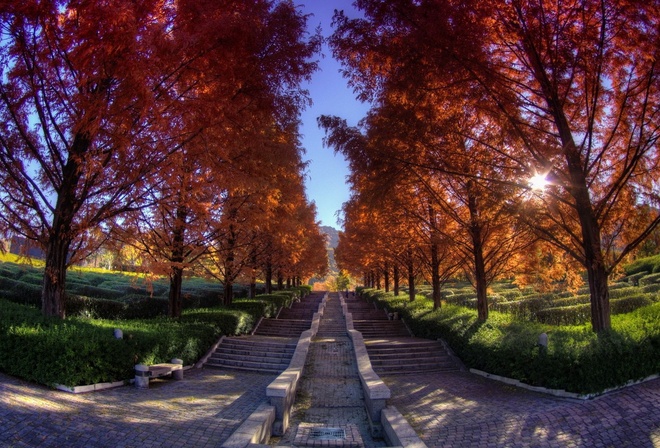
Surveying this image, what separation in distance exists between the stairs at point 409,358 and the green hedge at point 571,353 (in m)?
0.87

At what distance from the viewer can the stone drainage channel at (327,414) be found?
5975 millimetres

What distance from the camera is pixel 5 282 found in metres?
15.2

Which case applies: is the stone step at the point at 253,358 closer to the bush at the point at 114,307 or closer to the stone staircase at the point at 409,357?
the stone staircase at the point at 409,357

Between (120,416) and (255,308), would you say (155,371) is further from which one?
(255,308)

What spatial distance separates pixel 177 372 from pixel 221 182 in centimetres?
482

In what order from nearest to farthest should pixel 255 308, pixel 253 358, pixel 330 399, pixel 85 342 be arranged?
pixel 85 342
pixel 330 399
pixel 253 358
pixel 255 308

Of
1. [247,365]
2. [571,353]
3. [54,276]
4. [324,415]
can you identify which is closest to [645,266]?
[571,353]

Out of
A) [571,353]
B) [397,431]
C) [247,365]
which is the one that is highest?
[571,353]

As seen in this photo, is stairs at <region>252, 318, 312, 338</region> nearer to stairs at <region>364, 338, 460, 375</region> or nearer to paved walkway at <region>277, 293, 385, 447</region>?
paved walkway at <region>277, 293, 385, 447</region>

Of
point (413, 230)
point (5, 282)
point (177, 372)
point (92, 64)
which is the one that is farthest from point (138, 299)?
point (92, 64)

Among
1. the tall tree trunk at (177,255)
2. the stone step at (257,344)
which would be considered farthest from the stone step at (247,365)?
the tall tree trunk at (177,255)

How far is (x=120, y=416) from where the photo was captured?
5.87m

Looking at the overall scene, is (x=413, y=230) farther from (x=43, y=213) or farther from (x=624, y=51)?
(x=43, y=213)

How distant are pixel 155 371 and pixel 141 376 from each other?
36cm
